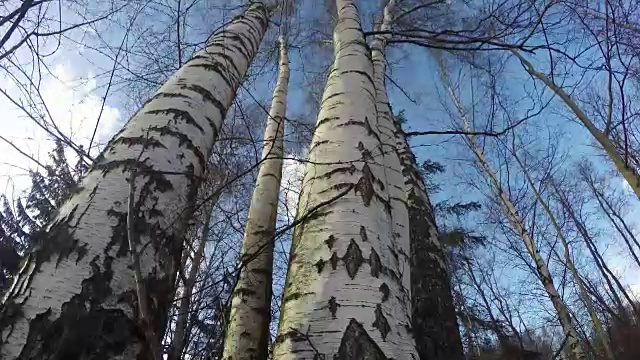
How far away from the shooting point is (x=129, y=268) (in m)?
1.19

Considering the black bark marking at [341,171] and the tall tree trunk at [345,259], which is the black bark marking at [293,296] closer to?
the tall tree trunk at [345,259]

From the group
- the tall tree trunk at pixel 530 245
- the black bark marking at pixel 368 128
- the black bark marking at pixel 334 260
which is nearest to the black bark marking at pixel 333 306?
the black bark marking at pixel 334 260

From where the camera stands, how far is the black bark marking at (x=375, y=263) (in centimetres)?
115

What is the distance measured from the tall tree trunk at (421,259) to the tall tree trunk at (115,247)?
918 millimetres

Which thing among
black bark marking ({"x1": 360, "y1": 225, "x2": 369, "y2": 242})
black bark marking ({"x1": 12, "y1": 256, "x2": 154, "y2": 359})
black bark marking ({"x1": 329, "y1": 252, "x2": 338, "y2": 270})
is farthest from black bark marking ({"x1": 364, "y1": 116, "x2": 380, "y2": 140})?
black bark marking ({"x1": 12, "y1": 256, "x2": 154, "y2": 359})

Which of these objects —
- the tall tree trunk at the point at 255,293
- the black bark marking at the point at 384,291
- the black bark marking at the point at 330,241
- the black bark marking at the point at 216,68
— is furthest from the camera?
the tall tree trunk at the point at 255,293

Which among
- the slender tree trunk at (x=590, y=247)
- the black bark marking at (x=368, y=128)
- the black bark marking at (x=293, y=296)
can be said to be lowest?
the black bark marking at (x=293, y=296)

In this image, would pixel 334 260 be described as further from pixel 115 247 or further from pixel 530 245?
pixel 530 245

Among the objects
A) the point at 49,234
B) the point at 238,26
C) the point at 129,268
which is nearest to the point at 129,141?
the point at 49,234

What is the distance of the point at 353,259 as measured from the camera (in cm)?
116

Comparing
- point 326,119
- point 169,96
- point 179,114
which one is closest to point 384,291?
point 326,119

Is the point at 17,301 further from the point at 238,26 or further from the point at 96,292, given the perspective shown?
the point at 238,26

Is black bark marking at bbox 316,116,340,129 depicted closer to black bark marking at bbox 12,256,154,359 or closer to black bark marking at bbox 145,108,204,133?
black bark marking at bbox 145,108,204,133

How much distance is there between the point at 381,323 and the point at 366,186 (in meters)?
0.52
